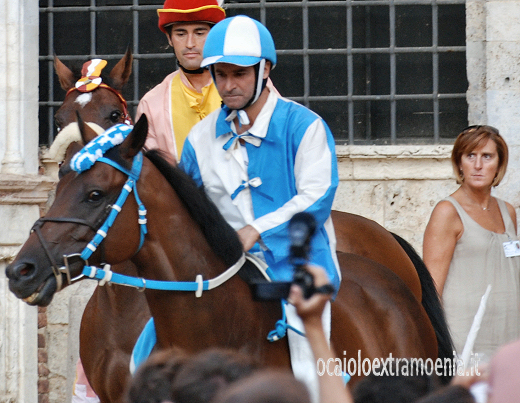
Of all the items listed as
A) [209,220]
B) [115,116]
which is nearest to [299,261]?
[209,220]

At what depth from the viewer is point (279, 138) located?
3277 millimetres

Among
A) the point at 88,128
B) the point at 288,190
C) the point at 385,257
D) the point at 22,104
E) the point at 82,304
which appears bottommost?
the point at 82,304

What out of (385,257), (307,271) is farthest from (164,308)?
(385,257)

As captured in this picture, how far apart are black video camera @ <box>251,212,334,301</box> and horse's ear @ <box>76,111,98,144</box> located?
0.86 meters

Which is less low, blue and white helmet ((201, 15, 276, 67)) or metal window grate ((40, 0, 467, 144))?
metal window grate ((40, 0, 467, 144))

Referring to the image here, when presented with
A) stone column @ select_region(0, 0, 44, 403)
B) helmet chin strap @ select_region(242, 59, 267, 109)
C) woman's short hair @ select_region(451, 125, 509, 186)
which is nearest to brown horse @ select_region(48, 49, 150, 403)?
helmet chin strap @ select_region(242, 59, 267, 109)

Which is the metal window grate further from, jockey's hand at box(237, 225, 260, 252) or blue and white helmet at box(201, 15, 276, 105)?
jockey's hand at box(237, 225, 260, 252)

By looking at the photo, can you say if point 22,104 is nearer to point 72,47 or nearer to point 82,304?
point 72,47

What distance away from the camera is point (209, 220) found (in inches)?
121

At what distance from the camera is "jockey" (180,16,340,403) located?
323 cm

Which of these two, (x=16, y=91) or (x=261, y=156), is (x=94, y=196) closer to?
(x=261, y=156)

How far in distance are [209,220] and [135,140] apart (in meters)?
0.38

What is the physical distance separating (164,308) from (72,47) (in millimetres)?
4161

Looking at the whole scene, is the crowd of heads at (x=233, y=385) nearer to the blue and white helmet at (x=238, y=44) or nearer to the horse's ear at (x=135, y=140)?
the horse's ear at (x=135, y=140)
